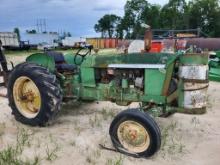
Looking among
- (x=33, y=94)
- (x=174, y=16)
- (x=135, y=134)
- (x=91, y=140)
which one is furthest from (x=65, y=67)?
(x=174, y=16)

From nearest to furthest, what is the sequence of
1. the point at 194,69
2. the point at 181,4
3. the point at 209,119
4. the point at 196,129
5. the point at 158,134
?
the point at 158,134
the point at 194,69
the point at 196,129
the point at 209,119
the point at 181,4

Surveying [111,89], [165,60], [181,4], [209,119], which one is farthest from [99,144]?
[181,4]

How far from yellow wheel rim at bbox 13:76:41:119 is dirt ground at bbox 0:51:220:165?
256 mm

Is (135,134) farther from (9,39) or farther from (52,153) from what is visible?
(9,39)

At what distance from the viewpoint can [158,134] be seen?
4.93m

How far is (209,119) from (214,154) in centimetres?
173

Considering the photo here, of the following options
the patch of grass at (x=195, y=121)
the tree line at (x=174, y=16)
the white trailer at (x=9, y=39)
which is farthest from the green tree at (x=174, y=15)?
the patch of grass at (x=195, y=121)

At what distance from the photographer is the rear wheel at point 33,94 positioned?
19.7ft

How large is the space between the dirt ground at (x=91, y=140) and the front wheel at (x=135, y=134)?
12cm

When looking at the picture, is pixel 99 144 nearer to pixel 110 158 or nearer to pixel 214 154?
pixel 110 158

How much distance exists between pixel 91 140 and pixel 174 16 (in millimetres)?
58395

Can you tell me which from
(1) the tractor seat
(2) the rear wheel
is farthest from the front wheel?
(1) the tractor seat

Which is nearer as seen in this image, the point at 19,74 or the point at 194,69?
the point at 194,69

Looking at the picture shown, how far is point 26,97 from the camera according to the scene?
21.2ft
